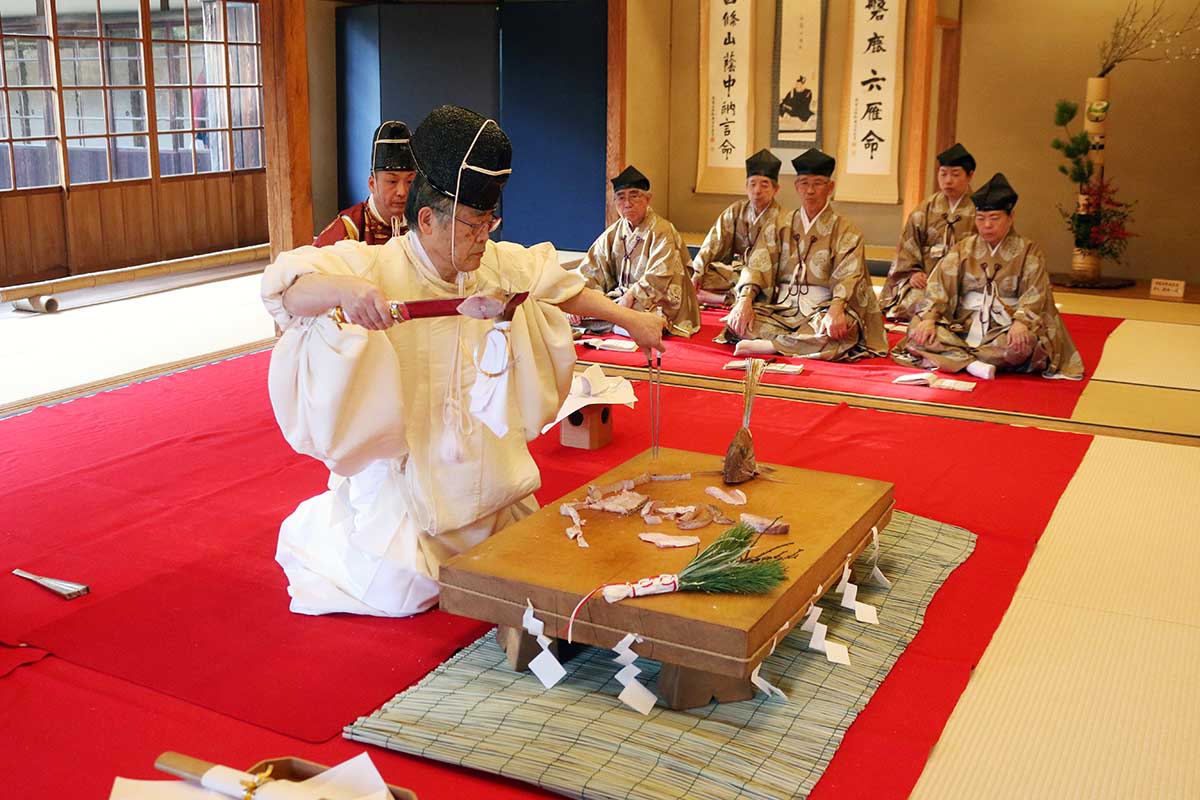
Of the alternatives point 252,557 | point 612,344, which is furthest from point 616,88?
point 252,557

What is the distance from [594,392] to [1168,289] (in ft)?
16.7

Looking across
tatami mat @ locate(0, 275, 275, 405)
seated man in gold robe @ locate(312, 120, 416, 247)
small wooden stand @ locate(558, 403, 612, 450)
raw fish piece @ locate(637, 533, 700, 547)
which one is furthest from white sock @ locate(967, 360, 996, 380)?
tatami mat @ locate(0, 275, 275, 405)

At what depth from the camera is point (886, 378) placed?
218 inches

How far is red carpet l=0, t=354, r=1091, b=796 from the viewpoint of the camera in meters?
2.42

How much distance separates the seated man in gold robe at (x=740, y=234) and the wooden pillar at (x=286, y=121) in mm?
2239

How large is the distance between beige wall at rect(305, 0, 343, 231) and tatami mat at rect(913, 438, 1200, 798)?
24.2 ft

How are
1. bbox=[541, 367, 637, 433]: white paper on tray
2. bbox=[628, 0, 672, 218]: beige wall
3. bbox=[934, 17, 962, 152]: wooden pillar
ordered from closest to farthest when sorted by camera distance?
bbox=[541, 367, 637, 433]: white paper on tray, bbox=[934, 17, 962, 152]: wooden pillar, bbox=[628, 0, 672, 218]: beige wall

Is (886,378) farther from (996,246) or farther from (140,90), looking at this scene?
(140,90)

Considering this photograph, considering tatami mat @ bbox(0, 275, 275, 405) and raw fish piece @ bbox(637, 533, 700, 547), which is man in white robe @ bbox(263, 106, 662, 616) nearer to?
raw fish piece @ bbox(637, 533, 700, 547)

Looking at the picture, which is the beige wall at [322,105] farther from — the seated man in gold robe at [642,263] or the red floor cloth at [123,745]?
the red floor cloth at [123,745]

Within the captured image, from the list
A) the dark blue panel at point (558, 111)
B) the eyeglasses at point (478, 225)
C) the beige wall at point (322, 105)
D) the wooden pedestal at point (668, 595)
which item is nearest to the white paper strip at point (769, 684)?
the wooden pedestal at point (668, 595)

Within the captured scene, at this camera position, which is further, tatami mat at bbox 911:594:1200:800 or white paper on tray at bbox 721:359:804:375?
white paper on tray at bbox 721:359:804:375

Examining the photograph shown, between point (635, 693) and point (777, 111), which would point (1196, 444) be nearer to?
point (635, 693)

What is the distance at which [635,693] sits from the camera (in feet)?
8.03
